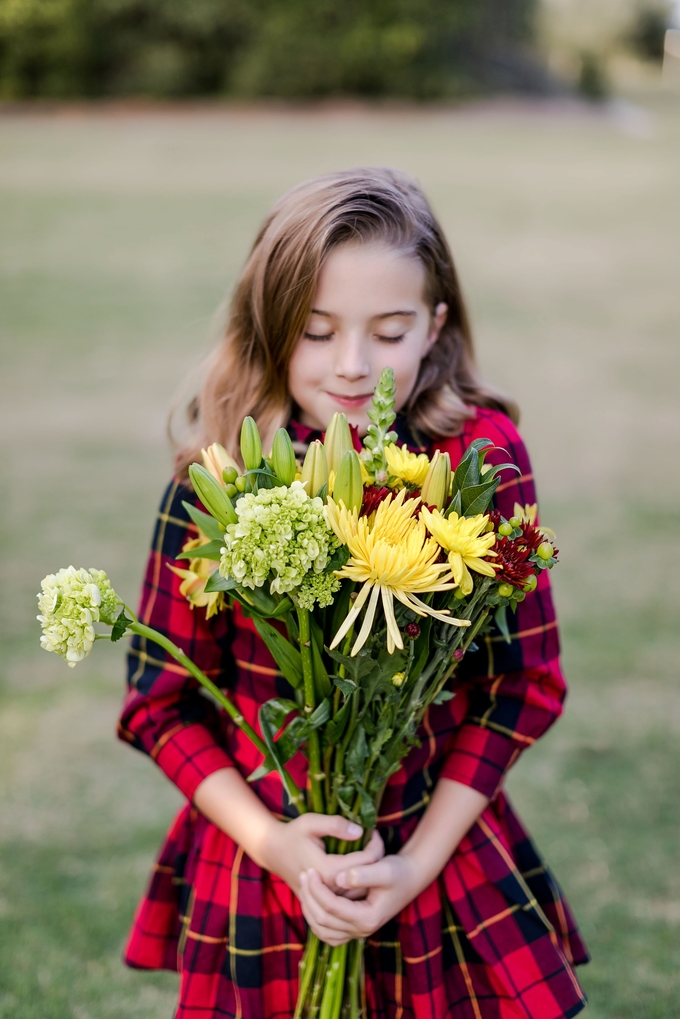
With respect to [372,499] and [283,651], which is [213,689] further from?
[372,499]

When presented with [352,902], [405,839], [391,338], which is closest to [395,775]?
[405,839]

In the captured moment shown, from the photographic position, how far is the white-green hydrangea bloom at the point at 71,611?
1.04 m

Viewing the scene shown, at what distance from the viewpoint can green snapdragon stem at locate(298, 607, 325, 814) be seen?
1.11 meters

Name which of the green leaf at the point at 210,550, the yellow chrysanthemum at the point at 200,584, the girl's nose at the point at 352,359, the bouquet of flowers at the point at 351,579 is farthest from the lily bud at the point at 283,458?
the girl's nose at the point at 352,359

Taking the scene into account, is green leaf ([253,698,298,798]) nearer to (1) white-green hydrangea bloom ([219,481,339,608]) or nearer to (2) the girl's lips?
(1) white-green hydrangea bloom ([219,481,339,608])

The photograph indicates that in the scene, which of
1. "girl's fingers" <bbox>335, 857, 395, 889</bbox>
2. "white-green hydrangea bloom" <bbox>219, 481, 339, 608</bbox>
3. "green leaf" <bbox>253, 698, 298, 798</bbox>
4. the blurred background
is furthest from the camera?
the blurred background

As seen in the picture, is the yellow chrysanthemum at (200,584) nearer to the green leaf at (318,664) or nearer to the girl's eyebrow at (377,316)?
the green leaf at (318,664)

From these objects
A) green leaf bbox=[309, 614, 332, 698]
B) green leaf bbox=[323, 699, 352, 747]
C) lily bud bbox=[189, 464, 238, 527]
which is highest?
lily bud bbox=[189, 464, 238, 527]

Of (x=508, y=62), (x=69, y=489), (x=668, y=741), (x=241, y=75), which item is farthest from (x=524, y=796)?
(x=508, y=62)

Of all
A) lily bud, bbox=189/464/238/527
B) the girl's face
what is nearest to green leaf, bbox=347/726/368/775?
lily bud, bbox=189/464/238/527

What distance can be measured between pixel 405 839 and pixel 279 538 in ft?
2.35

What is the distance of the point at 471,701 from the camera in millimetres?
1562

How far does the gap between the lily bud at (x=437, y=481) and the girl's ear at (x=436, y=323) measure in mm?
526

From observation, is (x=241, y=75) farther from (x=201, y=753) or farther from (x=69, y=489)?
(x=201, y=753)
